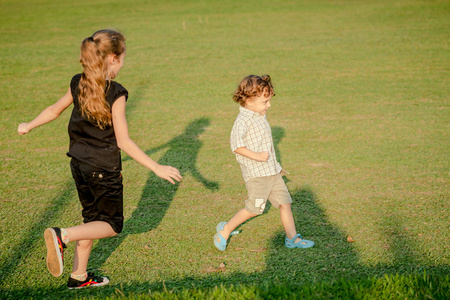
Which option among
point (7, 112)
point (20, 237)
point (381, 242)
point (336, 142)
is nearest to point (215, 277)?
point (381, 242)

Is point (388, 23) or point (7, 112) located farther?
point (388, 23)

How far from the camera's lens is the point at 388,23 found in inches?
694

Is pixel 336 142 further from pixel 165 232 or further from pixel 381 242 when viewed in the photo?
pixel 165 232

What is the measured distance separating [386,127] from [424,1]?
17.0 metres

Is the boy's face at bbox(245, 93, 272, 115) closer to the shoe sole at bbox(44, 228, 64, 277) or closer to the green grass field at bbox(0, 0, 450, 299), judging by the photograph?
the green grass field at bbox(0, 0, 450, 299)

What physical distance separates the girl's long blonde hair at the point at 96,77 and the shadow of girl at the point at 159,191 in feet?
4.46

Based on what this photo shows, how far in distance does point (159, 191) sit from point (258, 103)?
6.50 ft

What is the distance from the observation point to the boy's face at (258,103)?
149 inches

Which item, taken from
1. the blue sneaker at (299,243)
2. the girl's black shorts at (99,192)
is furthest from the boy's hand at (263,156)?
the girl's black shorts at (99,192)

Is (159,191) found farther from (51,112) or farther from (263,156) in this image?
(51,112)

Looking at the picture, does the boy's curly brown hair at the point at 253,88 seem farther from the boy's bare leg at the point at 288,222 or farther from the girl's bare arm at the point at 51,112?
the girl's bare arm at the point at 51,112

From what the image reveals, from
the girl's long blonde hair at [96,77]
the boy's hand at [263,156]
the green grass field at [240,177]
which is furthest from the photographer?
the boy's hand at [263,156]

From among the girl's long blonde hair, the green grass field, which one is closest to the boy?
the green grass field

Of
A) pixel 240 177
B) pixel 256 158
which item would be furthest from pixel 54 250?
pixel 240 177
